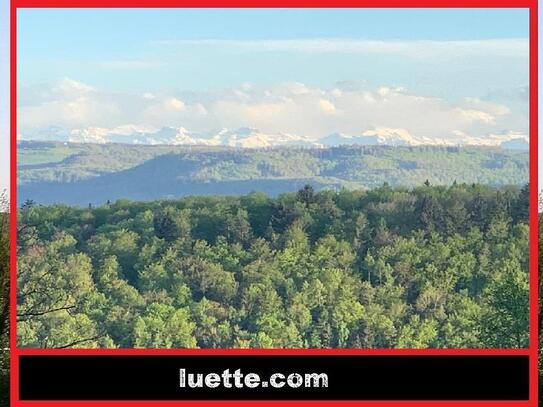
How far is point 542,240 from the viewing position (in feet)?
86.8

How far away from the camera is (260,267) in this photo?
17375 mm

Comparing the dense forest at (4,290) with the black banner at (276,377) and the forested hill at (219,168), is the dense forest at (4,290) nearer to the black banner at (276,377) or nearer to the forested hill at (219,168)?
the forested hill at (219,168)

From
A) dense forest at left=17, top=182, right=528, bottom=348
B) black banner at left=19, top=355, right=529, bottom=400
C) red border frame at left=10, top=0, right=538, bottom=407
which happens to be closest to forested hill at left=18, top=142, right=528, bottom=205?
dense forest at left=17, top=182, right=528, bottom=348

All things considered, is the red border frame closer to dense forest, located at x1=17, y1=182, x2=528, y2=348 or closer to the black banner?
the black banner

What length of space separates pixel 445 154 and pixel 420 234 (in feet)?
4.12

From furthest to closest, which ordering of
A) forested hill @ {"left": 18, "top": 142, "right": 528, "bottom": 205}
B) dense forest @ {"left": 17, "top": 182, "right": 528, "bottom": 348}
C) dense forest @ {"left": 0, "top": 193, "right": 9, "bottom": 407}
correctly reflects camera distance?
dense forest @ {"left": 0, "top": 193, "right": 9, "bottom": 407}
dense forest @ {"left": 17, "top": 182, "right": 528, "bottom": 348}
forested hill @ {"left": 18, "top": 142, "right": 528, "bottom": 205}

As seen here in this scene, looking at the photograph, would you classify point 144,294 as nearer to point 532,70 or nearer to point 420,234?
point 420,234

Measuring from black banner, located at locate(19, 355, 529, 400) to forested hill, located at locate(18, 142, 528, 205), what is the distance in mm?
5138

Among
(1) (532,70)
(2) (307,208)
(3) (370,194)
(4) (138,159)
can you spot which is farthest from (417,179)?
(1) (532,70)

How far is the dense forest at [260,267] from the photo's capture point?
55.6 feet

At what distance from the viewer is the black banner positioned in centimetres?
1111

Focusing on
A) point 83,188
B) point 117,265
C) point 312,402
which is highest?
point 83,188

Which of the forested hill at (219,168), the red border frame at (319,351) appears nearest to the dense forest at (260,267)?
the forested hill at (219,168)

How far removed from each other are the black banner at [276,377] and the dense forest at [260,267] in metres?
5.20
